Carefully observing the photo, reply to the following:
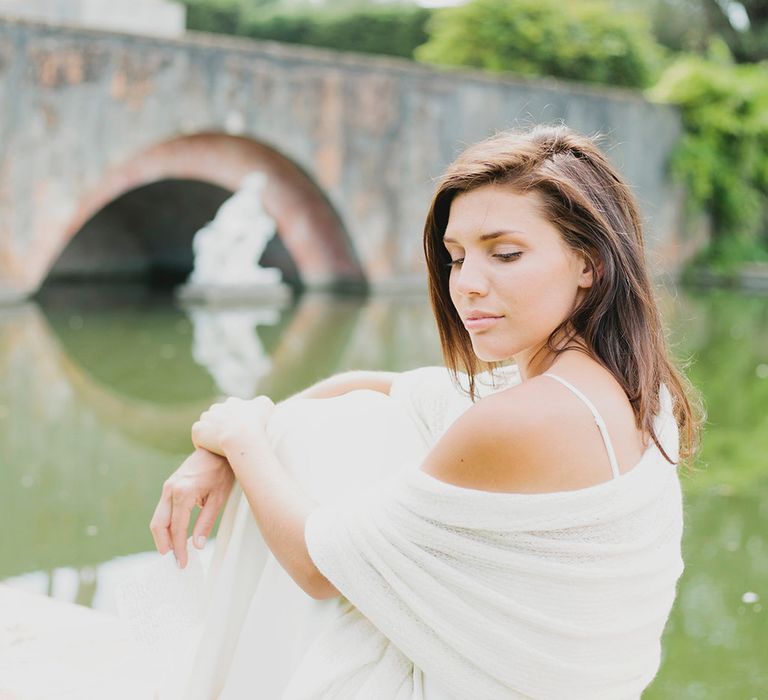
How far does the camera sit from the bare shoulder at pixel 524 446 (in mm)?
1216

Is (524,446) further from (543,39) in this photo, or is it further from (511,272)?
(543,39)

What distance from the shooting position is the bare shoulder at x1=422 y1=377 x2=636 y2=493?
47.9 inches

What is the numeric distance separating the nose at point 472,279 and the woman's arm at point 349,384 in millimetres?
479

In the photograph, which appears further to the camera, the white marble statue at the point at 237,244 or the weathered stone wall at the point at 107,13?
the weathered stone wall at the point at 107,13

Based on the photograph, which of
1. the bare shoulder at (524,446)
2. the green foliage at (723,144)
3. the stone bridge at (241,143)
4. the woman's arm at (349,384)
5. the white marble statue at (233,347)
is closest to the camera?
the bare shoulder at (524,446)

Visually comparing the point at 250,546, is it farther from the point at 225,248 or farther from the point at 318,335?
the point at 225,248

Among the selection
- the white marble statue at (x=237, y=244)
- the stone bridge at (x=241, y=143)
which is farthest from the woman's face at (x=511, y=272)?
the white marble statue at (x=237, y=244)

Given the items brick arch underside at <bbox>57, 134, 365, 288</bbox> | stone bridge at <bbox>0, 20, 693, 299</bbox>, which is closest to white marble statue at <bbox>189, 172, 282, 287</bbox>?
brick arch underside at <bbox>57, 134, 365, 288</bbox>

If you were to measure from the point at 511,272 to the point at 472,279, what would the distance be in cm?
5

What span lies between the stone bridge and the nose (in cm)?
813

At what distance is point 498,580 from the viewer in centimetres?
126

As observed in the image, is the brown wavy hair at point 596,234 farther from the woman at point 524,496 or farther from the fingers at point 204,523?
the fingers at point 204,523

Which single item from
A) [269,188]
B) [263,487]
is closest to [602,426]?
[263,487]

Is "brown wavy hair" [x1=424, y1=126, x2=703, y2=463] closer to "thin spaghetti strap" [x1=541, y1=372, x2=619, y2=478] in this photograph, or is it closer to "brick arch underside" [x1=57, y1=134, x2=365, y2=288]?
"thin spaghetti strap" [x1=541, y1=372, x2=619, y2=478]
